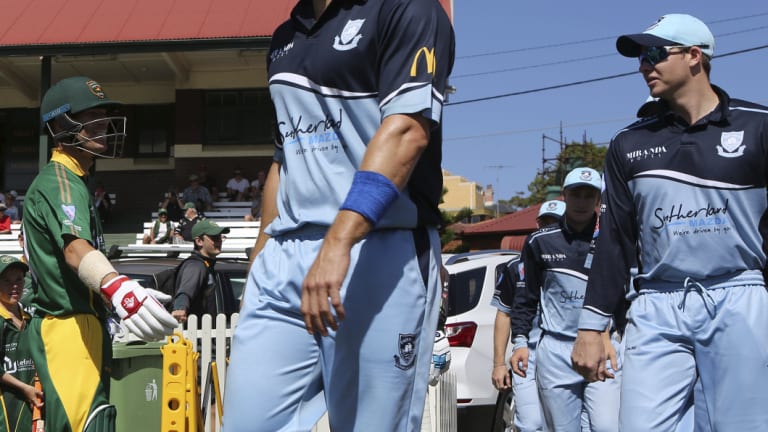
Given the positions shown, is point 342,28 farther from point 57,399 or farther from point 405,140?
point 57,399

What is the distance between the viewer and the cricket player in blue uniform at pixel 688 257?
4016 mm

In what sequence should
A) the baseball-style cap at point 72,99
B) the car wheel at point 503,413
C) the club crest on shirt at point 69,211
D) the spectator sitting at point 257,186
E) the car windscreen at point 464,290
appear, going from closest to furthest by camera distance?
the club crest on shirt at point 69,211 < the baseball-style cap at point 72,99 < the car wheel at point 503,413 < the car windscreen at point 464,290 < the spectator sitting at point 257,186

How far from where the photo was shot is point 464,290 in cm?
1037

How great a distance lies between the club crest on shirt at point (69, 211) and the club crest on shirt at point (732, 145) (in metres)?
2.78

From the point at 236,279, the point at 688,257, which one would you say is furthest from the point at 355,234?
the point at 236,279

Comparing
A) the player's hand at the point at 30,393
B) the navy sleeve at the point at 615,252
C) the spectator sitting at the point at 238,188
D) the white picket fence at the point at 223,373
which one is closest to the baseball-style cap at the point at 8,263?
the player's hand at the point at 30,393

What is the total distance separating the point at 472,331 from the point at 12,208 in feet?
55.5

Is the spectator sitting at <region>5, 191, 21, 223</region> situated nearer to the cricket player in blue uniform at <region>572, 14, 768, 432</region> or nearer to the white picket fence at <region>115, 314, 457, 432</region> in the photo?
the white picket fence at <region>115, 314, 457, 432</region>

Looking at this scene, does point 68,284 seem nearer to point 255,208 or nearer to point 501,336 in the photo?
point 501,336

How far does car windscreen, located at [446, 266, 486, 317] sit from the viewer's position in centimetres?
1024

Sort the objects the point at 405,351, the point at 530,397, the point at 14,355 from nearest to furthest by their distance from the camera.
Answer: the point at 405,351
the point at 14,355
the point at 530,397

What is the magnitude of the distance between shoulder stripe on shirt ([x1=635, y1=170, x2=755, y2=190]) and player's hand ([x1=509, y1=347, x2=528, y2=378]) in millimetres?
3311

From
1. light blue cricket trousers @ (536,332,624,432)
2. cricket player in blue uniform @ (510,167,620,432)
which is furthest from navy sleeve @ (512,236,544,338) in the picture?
light blue cricket trousers @ (536,332,624,432)

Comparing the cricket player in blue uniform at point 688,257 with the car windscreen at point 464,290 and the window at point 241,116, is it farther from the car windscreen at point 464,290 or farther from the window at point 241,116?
the window at point 241,116
